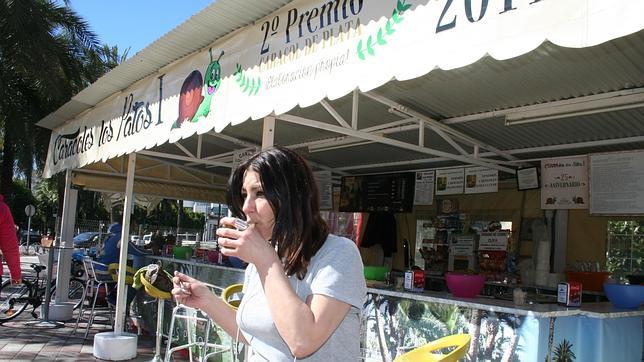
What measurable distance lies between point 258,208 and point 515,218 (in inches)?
286

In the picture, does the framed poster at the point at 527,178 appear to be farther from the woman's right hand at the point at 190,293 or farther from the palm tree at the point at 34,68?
the palm tree at the point at 34,68

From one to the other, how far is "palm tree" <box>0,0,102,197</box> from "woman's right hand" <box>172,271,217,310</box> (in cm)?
1258

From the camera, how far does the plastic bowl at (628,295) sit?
13.2ft

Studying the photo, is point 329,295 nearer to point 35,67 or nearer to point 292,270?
point 292,270

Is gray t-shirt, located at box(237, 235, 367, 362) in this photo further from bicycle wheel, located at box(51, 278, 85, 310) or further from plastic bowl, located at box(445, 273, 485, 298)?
bicycle wheel, located at box(51, 278, 85, 310)

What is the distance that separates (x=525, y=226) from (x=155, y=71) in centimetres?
539

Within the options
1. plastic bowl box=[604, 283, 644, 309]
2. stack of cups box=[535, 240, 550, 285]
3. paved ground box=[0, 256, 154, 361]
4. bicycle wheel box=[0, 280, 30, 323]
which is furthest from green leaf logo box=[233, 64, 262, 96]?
bicycle wheel box=[0, 280, 30, 323]

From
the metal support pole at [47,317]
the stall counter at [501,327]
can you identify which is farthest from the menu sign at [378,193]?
the metal support pole at [47,317]

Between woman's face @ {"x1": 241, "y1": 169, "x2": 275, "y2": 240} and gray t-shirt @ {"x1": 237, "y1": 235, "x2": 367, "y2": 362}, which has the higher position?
woman's face @ {"x1": 241, "y1": 169, "x2": 275, "y2": 240}

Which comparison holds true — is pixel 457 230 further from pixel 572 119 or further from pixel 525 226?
pixel 572 119

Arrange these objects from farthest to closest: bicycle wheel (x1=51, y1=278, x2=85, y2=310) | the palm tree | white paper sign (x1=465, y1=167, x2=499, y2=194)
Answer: the palm tree
bicycle wheel (x1=51, y1=278, x2=85, y2=310)
white paper sign (x1=465, y1=167, x2=499, y2=194)

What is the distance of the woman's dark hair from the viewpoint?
1.56 metres

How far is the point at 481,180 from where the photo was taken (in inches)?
290

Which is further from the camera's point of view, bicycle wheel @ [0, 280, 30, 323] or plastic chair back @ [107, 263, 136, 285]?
bicycle wheel @ [0, 280, 30, 323]
